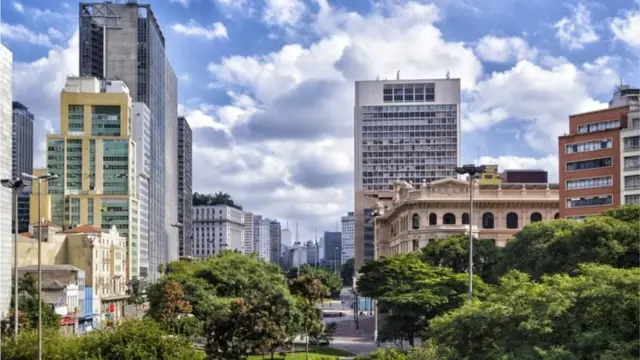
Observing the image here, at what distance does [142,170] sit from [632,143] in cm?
9351

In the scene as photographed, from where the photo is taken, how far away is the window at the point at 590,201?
76.2 m

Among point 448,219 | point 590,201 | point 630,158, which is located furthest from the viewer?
point 448,219

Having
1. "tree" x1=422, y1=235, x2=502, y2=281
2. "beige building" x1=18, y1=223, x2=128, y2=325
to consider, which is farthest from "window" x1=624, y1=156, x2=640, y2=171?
"beige building" x1=18, y1=223, x2=128, y2=325

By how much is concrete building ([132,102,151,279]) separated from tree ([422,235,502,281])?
7443 cm

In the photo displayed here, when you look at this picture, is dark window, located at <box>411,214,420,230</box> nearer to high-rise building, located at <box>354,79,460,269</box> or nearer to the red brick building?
the red brick building

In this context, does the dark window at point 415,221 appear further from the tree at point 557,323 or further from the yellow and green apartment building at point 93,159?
the tree at point 557,323

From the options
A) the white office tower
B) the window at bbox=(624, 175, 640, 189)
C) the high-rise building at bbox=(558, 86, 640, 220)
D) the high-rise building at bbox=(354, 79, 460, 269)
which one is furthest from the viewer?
the high-rise building at bbox=(354, 79, 460, 269)

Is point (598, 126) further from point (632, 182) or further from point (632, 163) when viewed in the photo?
point (632, 182)

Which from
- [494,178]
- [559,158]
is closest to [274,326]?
[559,158]

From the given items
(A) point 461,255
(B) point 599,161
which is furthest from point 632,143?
(A) point 461,255

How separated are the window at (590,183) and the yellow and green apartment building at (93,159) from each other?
253ft

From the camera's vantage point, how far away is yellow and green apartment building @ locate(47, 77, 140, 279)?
13538cm

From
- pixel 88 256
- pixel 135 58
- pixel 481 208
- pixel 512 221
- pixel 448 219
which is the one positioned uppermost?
pixel 135 58

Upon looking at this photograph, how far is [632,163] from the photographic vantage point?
74.8 m
